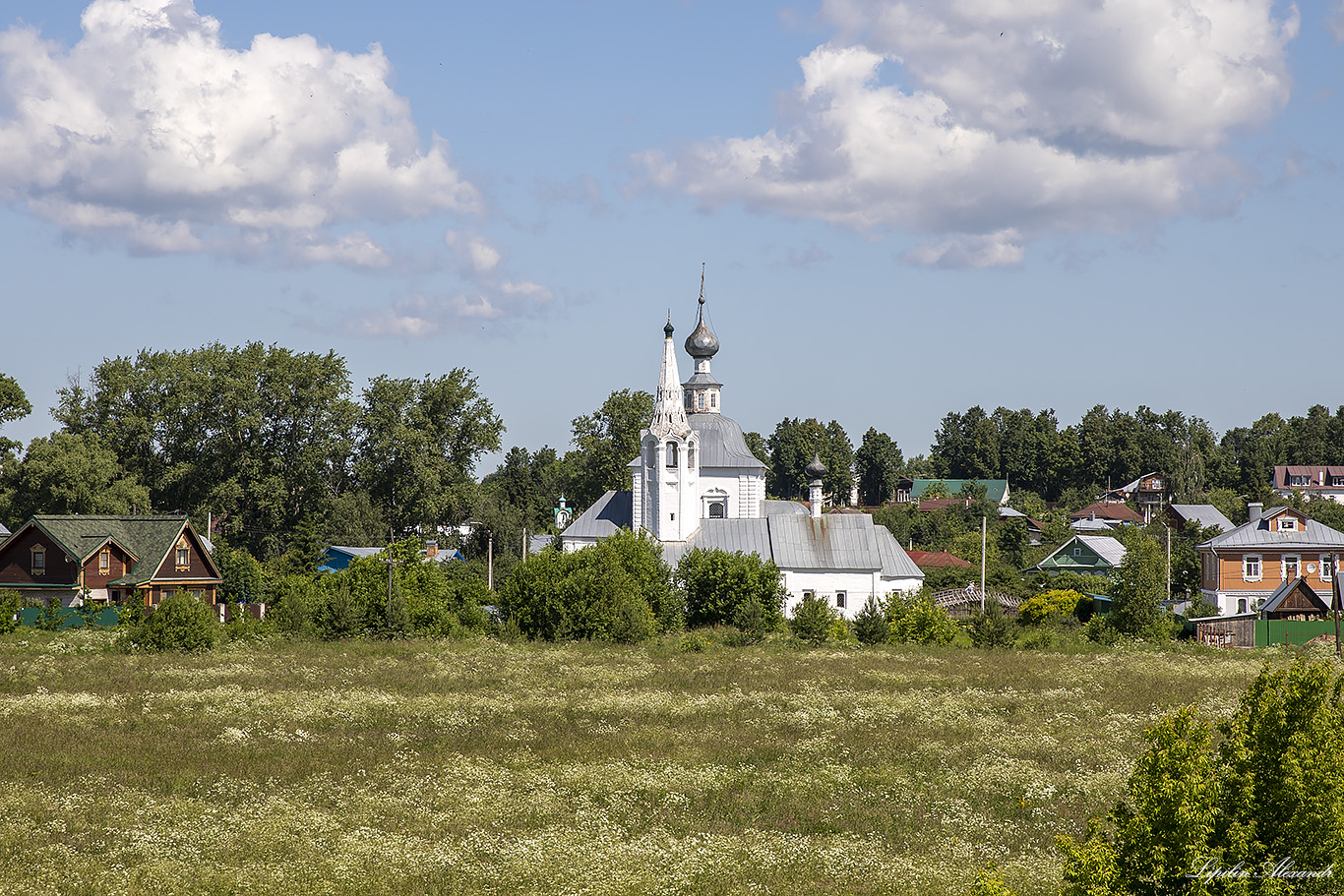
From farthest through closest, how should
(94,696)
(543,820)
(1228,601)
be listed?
(1228,601), (94,696), (543,820)

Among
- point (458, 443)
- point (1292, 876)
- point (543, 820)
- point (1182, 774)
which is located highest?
point (458, 443)

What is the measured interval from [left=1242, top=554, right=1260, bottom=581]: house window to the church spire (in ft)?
95.3

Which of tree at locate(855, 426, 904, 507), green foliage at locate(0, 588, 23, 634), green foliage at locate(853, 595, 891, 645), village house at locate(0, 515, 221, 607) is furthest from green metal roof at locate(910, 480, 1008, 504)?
green foliage at locate(0, 588, 23, 634)

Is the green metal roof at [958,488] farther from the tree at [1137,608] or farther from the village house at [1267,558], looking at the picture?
the tree at [1137,608]

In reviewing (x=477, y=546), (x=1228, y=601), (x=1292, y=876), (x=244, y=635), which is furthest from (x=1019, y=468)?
(x=1292, y=876)

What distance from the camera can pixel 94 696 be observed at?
2695 cm

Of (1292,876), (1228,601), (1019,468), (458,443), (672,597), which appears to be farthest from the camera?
(1019,468)

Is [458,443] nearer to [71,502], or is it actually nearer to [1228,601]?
[71,502]

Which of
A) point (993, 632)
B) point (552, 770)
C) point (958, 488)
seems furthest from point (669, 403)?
point (958, 488)

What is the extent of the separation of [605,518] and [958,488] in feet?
344

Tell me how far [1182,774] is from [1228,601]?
5376 cm

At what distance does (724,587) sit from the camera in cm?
4794

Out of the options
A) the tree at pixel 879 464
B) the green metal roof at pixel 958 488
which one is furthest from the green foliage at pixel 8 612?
the tree at pixel 879 464

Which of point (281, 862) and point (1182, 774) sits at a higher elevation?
point (1182, 774)
